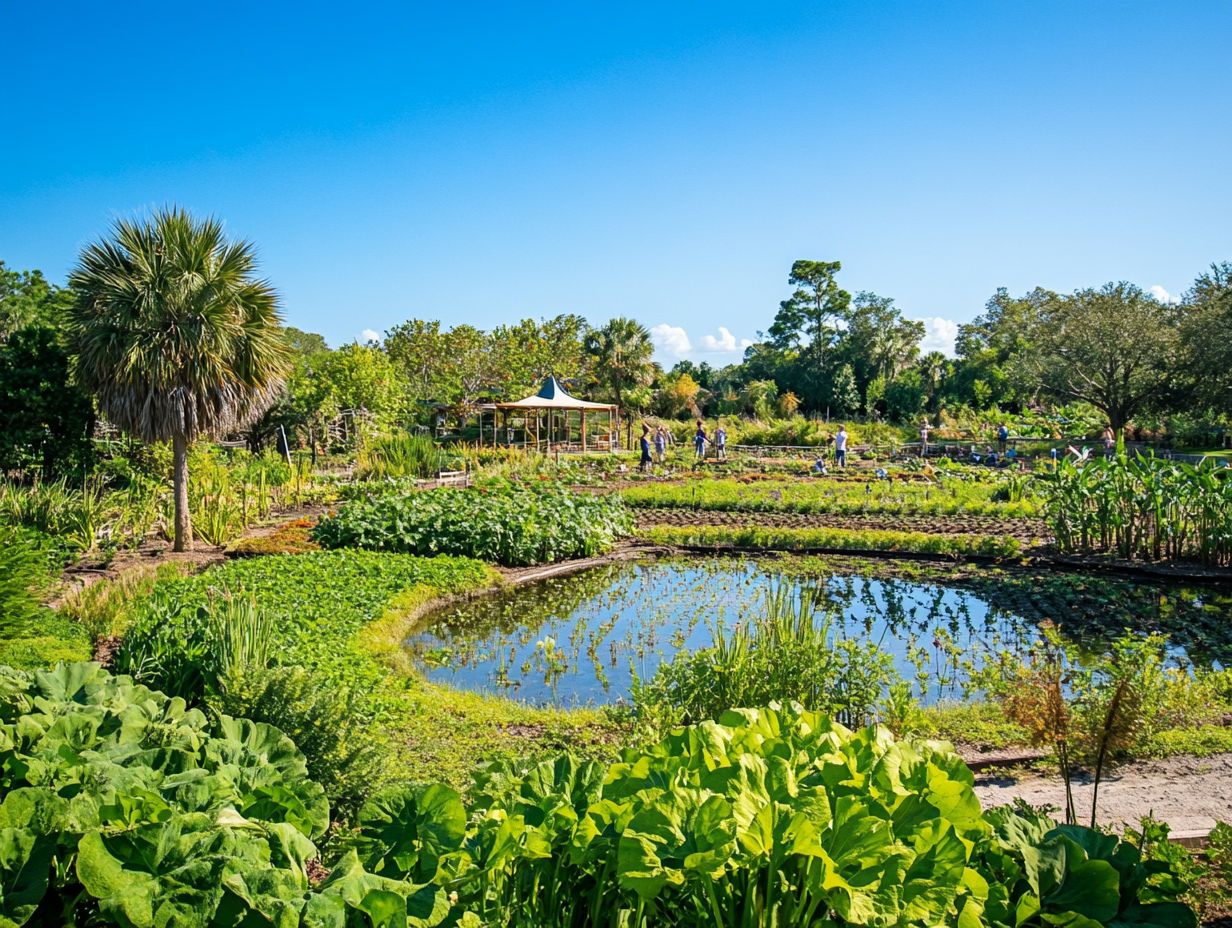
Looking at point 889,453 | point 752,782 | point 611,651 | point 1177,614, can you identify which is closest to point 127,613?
point 611,651

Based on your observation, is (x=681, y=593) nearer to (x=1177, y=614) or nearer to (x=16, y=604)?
(x=1177, y=614)

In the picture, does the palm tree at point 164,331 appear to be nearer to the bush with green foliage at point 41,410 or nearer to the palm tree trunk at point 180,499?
the palm tree trunk at point 180,499

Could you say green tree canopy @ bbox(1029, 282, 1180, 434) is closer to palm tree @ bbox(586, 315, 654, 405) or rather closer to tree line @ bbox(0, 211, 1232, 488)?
tree line @ bbox(0, 211, 1232, 488)

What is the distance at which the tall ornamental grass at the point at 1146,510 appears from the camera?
1114 cm

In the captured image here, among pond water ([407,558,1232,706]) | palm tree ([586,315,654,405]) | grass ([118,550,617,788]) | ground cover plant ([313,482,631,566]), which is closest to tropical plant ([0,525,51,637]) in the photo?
grass ([118,550,617,788])

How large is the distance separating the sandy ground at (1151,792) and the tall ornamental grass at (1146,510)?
7211mm

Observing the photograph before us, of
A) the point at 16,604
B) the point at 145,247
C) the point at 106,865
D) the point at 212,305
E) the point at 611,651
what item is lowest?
the point at 611,651

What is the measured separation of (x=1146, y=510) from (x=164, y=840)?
42.5 feet

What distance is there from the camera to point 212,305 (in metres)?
11.5

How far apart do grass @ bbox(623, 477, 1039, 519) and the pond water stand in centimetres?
454

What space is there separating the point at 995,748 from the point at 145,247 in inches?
461

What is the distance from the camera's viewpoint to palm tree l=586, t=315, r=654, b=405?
131 feet

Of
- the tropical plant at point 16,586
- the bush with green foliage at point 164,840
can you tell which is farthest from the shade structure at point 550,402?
the bush with green foliage at point 164,840

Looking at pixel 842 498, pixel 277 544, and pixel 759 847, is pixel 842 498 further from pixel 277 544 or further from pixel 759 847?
pixel 759 847
